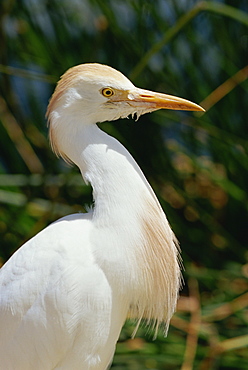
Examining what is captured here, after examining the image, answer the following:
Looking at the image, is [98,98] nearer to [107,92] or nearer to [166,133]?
[107,92]

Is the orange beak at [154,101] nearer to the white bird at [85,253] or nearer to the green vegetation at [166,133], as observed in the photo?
the white bird at [85,253]

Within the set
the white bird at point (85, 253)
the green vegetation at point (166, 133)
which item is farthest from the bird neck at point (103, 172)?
the green vegetation at point (166, 133)

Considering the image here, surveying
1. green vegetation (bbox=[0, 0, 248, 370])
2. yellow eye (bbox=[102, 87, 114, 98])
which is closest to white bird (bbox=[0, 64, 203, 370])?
yellow eye (bbox=[102, 87, 114, 98])

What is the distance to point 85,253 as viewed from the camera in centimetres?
103

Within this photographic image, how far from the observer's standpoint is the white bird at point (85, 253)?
1.02 meters

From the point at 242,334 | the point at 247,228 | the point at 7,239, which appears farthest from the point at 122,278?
the point at 247,228

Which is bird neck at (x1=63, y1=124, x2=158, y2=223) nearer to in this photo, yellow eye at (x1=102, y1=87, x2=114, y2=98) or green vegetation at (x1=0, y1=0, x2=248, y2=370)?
yellow eye at (x1=102, y1=87, x2=114, y2=98)

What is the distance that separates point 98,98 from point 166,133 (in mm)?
966

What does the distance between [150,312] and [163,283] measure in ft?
0.19

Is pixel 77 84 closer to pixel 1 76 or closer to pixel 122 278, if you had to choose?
pixel 122 278

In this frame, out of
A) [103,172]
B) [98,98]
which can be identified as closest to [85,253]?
[103,172]

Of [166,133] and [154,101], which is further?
[166,133]

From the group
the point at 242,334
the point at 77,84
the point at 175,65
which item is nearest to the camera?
the point at 77,84

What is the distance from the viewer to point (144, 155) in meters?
1.86
